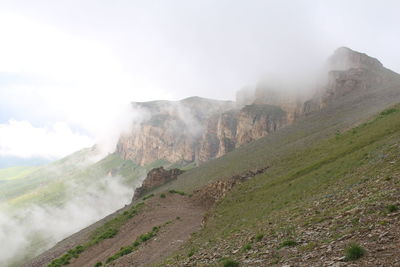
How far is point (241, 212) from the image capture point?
24.9 meters

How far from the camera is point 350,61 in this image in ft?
406

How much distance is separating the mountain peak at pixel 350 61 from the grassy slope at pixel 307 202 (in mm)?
97557

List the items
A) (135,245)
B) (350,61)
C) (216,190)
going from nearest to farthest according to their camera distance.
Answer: (135,245) → (216,190) → (350,61)

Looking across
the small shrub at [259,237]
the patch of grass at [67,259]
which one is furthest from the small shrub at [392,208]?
the patch of grass at [67,259]

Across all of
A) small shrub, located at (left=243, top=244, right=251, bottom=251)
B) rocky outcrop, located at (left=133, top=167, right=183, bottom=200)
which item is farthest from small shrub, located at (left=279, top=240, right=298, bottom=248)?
rocky outcrop, located at (left=133, top=167, right=183, bottom=200)

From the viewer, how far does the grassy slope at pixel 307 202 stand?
12.9m

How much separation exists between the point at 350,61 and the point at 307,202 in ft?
399

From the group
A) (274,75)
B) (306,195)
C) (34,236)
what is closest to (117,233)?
(306,195)

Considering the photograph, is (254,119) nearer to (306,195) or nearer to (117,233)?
(117,233)

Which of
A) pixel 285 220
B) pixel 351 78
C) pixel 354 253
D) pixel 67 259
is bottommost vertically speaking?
pixel 67 259

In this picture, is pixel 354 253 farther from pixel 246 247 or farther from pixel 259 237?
pixel 259 237

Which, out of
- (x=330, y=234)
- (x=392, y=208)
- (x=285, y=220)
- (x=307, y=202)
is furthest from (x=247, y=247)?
(x=307, y=202)

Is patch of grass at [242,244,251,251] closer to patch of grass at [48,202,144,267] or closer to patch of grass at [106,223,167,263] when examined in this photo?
patch of grass at [106,223,167,263]

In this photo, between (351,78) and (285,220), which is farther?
(351,78)
